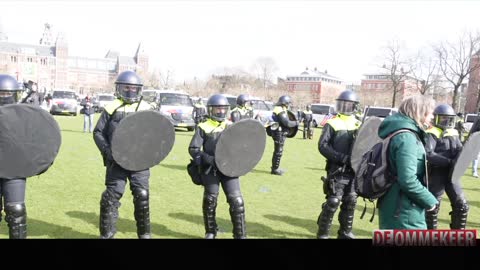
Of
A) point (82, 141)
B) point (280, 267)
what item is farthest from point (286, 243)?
point (82, 141)

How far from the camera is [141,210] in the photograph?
4223 mm

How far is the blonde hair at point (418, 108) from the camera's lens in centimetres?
264

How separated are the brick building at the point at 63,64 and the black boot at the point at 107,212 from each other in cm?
10152

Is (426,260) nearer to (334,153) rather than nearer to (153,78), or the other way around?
(334,153)

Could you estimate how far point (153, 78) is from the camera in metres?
76.2

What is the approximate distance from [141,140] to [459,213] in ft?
12.2

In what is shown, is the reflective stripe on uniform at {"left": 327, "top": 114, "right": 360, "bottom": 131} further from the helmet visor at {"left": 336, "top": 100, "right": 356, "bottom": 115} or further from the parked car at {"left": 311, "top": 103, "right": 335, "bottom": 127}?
the parked car at {"left": 311, "top": 103, "right": 335, "bottom": 127}

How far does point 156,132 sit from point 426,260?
2.88m

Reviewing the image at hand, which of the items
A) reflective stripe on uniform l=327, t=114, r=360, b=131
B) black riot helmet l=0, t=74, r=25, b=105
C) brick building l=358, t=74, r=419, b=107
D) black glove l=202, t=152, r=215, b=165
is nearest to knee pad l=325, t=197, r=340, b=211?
reflective stripe on uniform l=327, t=114, r=360, b=131

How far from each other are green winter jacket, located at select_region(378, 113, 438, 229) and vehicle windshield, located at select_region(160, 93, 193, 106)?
58.4 ft

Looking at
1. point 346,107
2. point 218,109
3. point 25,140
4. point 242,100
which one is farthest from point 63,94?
point 346,107

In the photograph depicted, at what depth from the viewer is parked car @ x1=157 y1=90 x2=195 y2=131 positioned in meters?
19.6

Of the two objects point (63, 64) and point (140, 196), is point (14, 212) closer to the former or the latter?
point (140, 196)

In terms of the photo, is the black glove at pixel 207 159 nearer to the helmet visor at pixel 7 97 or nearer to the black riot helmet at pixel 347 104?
the black riot helmet at pixel 347 104
